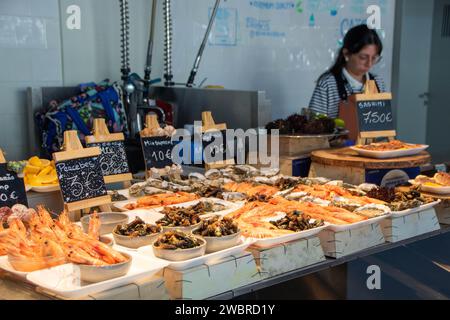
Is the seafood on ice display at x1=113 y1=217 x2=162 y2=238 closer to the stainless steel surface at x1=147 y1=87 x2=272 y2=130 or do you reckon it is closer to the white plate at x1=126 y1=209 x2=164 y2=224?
the white plate at x1=126 y1=209 x2=164 y2=224

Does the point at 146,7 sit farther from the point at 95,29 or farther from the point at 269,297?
the point at 269,297

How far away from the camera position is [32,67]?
202 inches

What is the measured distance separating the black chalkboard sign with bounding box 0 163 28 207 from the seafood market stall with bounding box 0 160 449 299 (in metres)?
0.08

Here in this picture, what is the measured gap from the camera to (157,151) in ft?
11.1

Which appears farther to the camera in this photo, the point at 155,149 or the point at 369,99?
the point at 369,99

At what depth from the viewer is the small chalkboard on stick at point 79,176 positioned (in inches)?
104

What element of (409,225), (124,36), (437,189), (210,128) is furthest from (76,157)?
(124,36)

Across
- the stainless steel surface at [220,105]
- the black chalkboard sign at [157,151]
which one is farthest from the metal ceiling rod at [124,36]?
the black chalkboard sign at [157,151]

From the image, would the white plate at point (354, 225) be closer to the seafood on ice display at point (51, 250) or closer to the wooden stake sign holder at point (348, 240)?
the wooden stake sign holder at point (348, 240)

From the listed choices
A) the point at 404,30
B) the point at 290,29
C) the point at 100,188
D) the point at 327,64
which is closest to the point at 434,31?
the point at 404,30

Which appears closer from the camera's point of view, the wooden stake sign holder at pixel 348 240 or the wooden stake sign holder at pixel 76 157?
the wooden stake sign holder at pixel 348 240

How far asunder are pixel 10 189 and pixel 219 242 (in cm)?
98

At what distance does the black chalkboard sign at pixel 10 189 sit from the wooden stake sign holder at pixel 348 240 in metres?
1.27

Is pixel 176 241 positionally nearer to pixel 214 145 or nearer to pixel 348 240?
pixel 348 240
